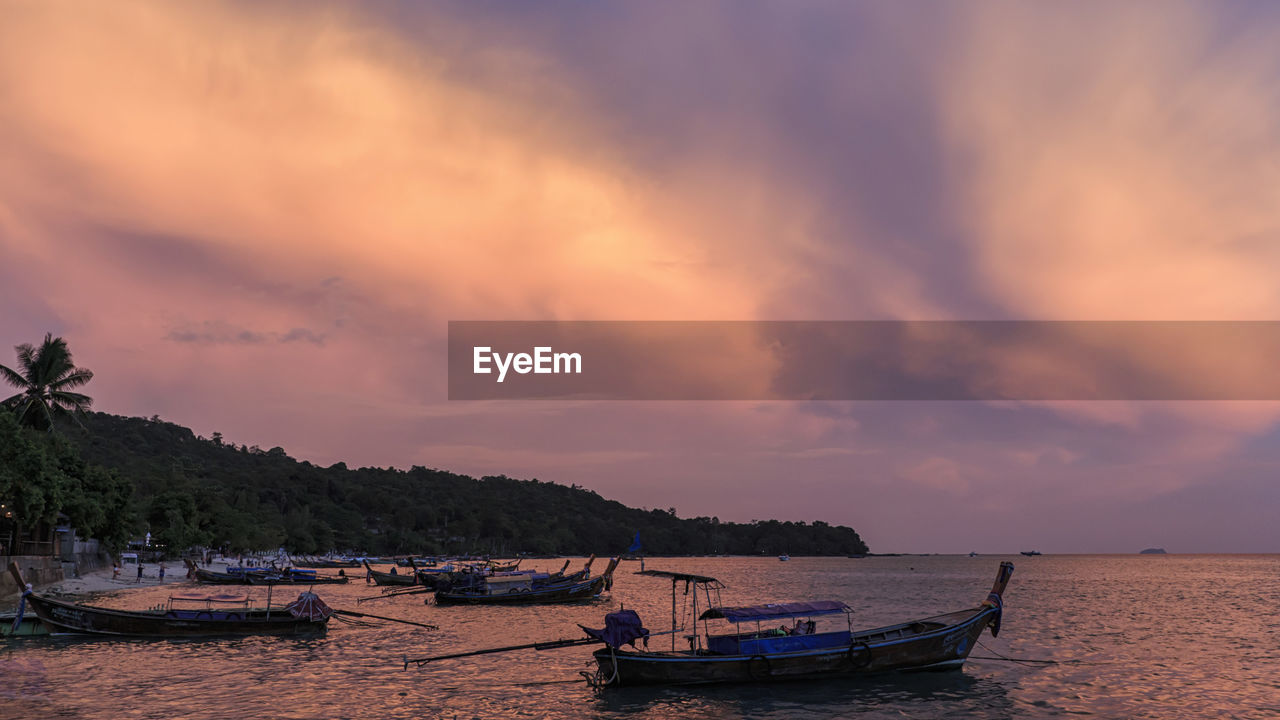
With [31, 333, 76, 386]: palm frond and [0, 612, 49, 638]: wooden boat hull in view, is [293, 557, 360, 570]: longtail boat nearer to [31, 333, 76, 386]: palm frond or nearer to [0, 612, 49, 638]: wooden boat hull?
[31, 333, 76, 386]: palm frond

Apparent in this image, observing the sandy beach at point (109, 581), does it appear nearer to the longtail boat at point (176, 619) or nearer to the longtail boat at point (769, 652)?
the longtail boat at point (176, 619)

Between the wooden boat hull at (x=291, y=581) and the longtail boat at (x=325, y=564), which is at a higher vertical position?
the wooden boat hull at (x=291, y=581)

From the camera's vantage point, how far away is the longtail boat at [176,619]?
38812 millimetres

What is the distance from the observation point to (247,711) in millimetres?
26000

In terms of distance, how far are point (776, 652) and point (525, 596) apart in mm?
41578

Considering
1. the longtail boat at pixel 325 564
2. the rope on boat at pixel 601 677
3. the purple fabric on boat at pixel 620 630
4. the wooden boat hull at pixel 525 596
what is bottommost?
the longtail boat at pixel 325 564

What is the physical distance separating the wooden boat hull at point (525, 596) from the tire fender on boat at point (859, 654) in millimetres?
41498

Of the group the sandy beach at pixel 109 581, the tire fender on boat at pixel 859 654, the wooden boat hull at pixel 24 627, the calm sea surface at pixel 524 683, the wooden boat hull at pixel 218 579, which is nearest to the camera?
the calm sea surface at pixel 524 683

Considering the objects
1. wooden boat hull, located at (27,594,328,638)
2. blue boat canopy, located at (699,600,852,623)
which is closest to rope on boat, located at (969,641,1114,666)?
blue boat canopy, located at (699,600,852,623)

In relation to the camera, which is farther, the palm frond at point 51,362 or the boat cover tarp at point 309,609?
the palm frond at point 51,362

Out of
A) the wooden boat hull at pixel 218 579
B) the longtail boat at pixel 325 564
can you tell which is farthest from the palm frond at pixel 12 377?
the longtail boat at pixel 325 564

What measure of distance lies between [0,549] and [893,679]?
189ft

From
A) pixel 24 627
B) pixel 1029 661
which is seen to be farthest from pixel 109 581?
pixel 1029 661

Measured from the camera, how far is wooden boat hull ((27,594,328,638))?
38.8 m
